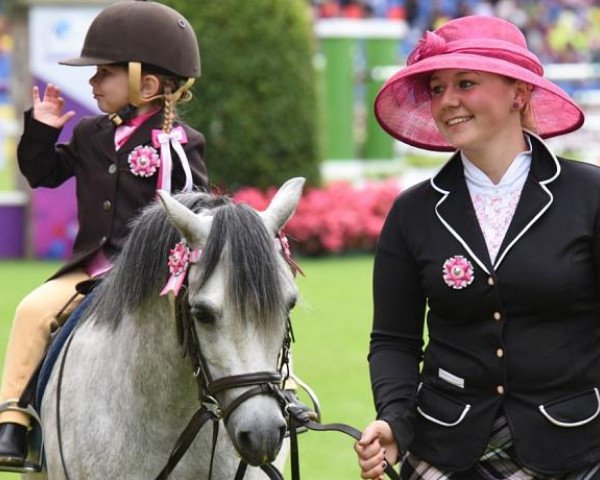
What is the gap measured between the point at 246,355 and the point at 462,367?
54 cm

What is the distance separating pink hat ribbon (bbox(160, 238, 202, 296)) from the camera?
12.5 feet

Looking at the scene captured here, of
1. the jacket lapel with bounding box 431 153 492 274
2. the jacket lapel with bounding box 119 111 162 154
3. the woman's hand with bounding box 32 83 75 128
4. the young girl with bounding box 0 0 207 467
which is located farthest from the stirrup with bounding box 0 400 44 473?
the jacket lapel with bounding box 431 153 492 274

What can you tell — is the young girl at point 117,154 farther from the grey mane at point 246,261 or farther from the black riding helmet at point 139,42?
the grey mane at point 246,261

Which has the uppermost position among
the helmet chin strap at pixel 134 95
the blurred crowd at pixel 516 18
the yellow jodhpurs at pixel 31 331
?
the helmet chin strap at pixel 134 95

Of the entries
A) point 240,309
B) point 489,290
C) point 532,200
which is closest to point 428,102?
point 532,200

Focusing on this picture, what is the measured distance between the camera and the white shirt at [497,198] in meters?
3.55

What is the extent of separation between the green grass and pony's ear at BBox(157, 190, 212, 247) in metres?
0.38

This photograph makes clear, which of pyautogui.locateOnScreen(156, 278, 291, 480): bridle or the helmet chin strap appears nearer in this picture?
pyautogui.locateOnScreen(156, 278, 291, 480): bridle

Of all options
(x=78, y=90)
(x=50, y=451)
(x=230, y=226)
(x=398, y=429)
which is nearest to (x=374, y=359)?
(x=398, y=429)

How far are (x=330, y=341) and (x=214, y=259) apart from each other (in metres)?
7.61

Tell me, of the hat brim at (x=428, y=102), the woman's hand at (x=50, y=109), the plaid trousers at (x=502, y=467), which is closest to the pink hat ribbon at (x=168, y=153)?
the woman's hand at (x=50, y=109)

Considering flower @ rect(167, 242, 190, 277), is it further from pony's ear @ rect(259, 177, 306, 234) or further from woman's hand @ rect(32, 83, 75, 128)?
woman's hand @ rect(32, 83, 75, 128)

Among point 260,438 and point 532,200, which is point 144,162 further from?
point 532,200

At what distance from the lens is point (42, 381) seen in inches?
191
